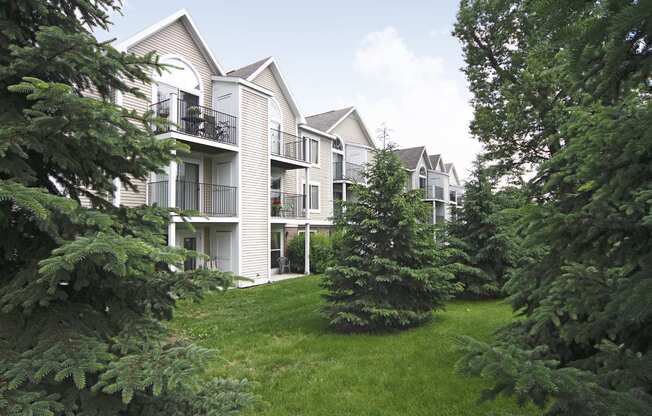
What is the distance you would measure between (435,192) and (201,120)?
26434mm

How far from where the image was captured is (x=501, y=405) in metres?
4.46

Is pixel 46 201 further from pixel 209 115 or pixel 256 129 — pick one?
pixel 256 129

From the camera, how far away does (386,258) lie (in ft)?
26.1

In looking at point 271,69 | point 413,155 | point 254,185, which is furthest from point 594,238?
point 413,155

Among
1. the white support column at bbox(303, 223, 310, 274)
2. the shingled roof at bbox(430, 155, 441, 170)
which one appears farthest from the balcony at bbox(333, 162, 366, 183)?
the shingled roof at bbox(430, 155, 441, 170)

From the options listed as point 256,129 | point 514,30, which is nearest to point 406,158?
point 514,30

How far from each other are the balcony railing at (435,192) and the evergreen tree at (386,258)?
26.0 metres

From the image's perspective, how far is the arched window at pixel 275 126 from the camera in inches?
693

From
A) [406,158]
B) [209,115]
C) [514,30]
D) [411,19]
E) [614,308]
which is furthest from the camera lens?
[406,158]

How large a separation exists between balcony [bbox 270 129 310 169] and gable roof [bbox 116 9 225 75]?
149 inches

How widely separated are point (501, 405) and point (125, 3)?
234 inches

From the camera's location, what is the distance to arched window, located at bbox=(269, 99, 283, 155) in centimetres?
1761

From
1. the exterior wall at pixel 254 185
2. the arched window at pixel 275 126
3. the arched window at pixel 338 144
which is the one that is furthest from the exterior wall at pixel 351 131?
the exterior wall at pixel 254 185

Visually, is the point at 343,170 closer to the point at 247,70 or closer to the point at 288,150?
the point at 288,150
